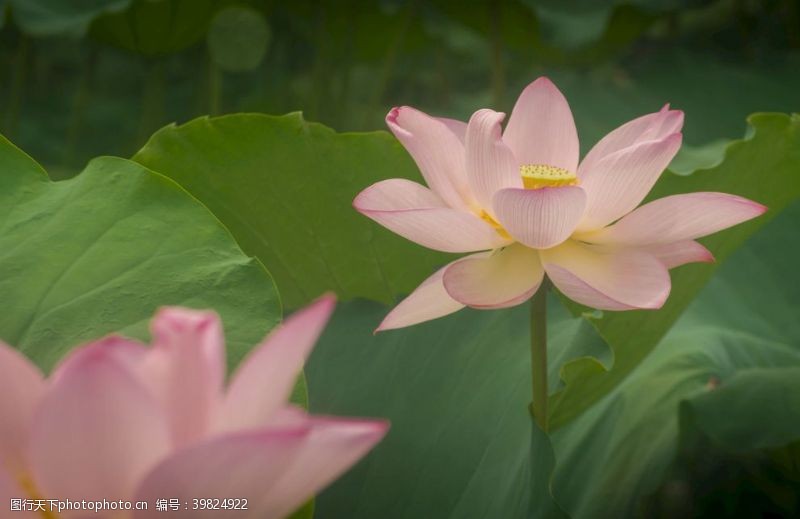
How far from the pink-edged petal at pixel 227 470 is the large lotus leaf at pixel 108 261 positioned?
0.28 m

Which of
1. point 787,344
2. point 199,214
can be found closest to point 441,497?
point 199,214

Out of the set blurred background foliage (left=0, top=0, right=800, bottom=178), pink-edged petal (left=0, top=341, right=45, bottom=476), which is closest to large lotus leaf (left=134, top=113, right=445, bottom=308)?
pink-edged petal (left=0, top=341, right=45, bottom=476)

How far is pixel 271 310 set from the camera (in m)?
0.64

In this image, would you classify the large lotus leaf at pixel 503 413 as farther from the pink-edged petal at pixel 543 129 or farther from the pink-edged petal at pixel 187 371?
the pink-edged petal at pixel 187 371

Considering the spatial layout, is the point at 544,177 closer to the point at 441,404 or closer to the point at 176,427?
the point at 441,404

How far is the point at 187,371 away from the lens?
1.15ft

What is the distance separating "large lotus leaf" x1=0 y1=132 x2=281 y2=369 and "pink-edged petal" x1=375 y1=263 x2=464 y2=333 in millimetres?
75

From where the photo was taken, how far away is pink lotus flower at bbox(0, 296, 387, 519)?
0.33 meters

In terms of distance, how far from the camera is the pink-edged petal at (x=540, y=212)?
0.57 m

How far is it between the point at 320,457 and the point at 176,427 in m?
0.05

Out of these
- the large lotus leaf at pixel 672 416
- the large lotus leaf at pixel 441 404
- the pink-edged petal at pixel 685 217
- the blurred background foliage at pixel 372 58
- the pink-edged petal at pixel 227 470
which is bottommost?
the blurred background foliage at pixel 372 58

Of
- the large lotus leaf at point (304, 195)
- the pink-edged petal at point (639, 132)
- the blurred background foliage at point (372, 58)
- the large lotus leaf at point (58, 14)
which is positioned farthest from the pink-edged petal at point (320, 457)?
the large lotus leaf at point (58, 14)

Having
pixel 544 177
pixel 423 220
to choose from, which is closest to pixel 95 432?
pixel 423 220

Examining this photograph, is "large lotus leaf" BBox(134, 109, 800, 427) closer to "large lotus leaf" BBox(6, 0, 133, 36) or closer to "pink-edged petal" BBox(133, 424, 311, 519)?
"pink-edged petal" BBox(133, 424, 311, 519)
